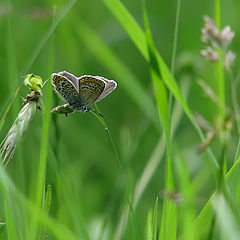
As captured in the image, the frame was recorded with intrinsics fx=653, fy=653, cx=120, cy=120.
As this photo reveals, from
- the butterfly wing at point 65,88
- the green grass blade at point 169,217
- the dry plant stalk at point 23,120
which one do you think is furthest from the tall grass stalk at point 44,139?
the green grass blade at point 169,217

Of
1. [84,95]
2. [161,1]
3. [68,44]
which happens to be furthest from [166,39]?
[84,95]

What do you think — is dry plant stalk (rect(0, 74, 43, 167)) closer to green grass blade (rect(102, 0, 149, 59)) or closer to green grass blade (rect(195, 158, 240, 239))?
green grass blade (rect(102, 0, 149, 59))

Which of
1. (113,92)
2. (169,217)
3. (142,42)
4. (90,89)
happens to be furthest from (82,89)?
(113,92)

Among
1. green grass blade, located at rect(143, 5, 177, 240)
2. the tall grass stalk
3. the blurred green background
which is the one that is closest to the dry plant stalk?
the tall grass stalk

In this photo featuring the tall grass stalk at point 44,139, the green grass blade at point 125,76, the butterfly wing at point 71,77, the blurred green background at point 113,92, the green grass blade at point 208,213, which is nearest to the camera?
the tall grass stalk at point 44,139

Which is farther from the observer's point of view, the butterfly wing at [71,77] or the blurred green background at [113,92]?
the blurred green background at [113,92]

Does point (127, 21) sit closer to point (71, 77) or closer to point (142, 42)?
point (142, 42)

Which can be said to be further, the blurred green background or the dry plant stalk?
the blurred green background

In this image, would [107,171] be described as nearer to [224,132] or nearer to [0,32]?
[0,32]

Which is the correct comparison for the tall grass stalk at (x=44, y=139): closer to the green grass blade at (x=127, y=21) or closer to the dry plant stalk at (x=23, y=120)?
the dry plant stalk at (x=23, y=120)
